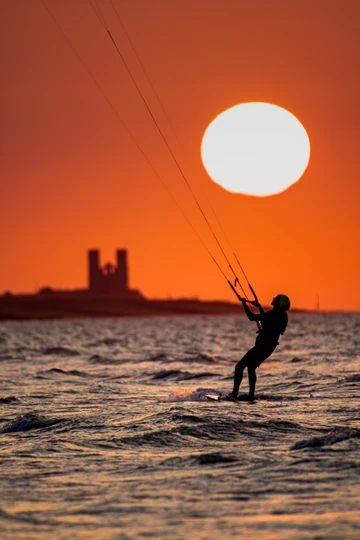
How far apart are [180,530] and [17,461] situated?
3.97 m

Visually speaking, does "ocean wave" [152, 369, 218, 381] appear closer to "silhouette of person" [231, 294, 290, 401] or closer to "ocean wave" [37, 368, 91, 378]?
"ocean wave" [37, 368, 91, 378]

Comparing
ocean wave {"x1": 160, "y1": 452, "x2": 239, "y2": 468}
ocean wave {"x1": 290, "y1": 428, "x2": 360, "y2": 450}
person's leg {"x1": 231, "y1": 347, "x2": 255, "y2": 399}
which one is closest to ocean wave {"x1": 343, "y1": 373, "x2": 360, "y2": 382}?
→ person's leg {"x1": 231, "y1": 347, "x2": 255, "y2": 399}

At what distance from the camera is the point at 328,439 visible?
1163 cm

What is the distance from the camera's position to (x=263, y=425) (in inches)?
527

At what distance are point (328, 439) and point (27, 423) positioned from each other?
16.4 ft

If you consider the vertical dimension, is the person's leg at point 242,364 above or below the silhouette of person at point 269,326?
below

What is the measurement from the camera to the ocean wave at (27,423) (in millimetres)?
13953

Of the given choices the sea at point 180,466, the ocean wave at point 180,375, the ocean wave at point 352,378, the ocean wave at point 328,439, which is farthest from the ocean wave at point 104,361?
the ocean wave at point 328,439

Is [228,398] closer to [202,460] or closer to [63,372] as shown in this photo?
[202,460]

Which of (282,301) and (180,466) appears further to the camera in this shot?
(282,301)

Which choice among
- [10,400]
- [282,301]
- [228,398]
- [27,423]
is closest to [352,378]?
[228,398]

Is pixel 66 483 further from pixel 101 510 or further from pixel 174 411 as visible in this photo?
pixel 174 411

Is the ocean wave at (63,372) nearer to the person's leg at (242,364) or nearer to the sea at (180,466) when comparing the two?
the sea at (180,466)

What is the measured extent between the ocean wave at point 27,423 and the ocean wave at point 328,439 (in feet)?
14.7
